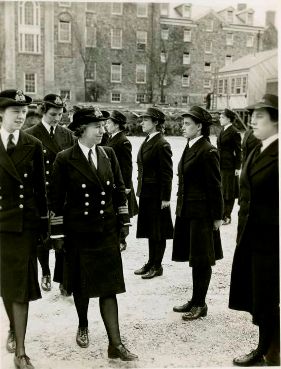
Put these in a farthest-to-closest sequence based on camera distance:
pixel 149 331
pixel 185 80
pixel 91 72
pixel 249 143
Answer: pixel 185 80 < pixel 91 72 < pixel 249 143 < pixel 149 331

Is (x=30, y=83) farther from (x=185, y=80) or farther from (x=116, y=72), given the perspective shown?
(x=185, y=80)

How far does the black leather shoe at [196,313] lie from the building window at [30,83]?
37.3 metres

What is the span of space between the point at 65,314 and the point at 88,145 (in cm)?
184

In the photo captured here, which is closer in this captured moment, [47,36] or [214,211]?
[214,211]

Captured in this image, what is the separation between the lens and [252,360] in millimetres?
3691

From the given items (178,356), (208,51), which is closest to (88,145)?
(178,356)

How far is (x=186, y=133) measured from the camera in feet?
15.5

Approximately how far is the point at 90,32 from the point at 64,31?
11.1 ft

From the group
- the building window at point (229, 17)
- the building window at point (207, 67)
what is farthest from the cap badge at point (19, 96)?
the building window at point (229, 17)

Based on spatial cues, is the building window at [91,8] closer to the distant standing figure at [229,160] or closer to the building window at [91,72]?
the building window at [91,72]

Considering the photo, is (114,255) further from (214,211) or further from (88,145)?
(214,211)

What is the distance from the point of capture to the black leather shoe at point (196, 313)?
184 inches

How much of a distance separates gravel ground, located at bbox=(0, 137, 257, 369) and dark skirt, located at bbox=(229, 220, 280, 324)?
2.05 ft

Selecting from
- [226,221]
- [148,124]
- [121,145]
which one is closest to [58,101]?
[148,124]
